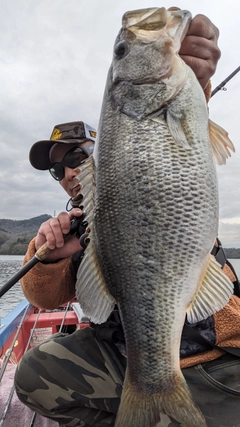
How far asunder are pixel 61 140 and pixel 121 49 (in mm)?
1722

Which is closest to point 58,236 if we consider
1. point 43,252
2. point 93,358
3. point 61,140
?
point 43,252

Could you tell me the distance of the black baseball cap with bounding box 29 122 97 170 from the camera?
3.64m

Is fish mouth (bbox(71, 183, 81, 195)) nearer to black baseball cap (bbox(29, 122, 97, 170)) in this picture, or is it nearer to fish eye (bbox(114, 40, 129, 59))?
black baseball cap (bbox(29, 122, 97, 170))

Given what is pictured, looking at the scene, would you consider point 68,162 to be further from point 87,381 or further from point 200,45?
point 87,381

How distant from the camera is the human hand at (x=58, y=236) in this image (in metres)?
2.45

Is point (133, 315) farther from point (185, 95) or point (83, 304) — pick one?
point (185, 95)

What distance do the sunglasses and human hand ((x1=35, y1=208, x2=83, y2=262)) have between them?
1.11 metres

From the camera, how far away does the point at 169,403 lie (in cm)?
169

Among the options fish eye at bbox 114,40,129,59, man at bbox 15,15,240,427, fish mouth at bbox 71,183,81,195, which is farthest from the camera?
fish mouth at bbox 71,183,81,195

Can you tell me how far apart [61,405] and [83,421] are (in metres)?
0.22

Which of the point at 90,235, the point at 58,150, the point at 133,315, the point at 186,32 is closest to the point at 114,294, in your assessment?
the point at 133,315

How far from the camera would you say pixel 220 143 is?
1.89 metres

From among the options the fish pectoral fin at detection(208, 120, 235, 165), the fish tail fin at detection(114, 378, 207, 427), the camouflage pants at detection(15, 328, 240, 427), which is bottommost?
the camouflage pants at detection(15, 328, 240, 427)

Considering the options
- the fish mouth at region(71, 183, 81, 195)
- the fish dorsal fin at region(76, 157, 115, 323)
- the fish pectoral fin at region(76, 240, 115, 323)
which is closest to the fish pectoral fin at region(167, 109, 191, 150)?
the fish dorsal fin at region(76, 157, 115, 323)
